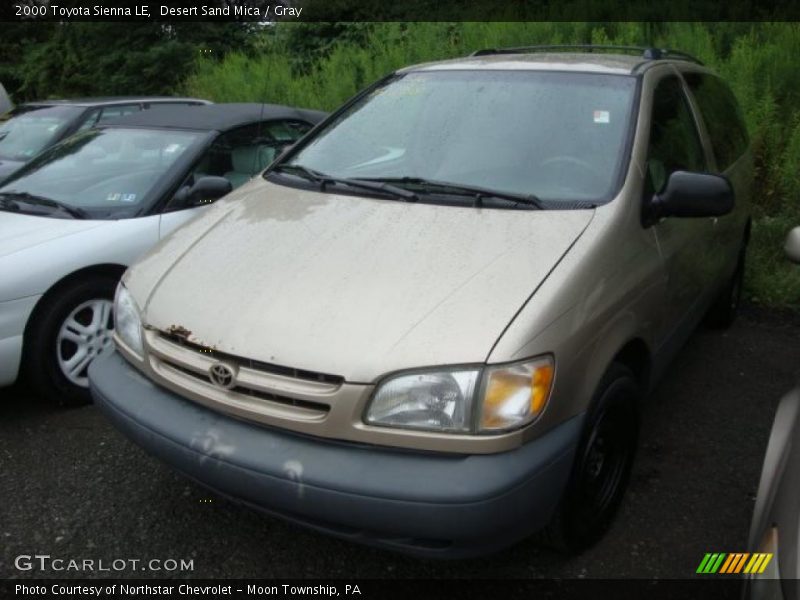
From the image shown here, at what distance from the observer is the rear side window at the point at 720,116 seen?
3.82m

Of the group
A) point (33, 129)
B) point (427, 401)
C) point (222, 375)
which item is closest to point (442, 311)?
point (427, 401)

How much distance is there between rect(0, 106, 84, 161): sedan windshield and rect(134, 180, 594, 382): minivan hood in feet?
17.7

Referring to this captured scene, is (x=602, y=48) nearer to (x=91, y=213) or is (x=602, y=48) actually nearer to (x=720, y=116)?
(x=720, y=116)

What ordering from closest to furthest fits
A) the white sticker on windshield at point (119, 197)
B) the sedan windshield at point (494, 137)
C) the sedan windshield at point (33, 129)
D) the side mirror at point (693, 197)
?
the side mirror at point (693, 197)
the sedan windshield at point (494, 137)
the white sticker on windshield at point (119, 197)
the sedan windshield at point (33, 129)

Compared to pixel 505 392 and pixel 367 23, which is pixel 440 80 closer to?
pixel 505 392

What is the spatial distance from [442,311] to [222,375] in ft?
2.34

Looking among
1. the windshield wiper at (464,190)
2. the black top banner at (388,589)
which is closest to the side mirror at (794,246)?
the windshield wiper at (464,190)

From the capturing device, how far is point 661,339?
2.99 meters

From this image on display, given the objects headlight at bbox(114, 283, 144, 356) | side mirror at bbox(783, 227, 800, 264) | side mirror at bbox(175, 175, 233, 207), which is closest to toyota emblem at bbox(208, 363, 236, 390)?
headlight at bbox(114, 283, 144, 356)

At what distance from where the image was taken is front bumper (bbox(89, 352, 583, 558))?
2031mm

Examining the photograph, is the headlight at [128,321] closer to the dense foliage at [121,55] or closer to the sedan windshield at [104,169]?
the sedan windshield at [104,169]

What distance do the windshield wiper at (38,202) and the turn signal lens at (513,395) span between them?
279 cm

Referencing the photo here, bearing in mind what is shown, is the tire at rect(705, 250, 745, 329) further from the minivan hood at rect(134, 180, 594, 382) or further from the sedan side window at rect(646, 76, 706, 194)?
the minivan hood at rect(134, 180, 594, 382)

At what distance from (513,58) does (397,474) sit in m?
2.33
